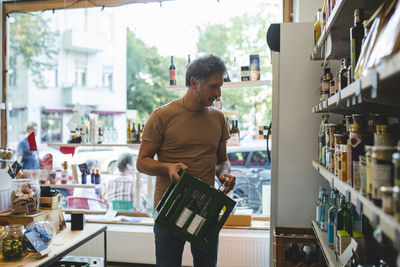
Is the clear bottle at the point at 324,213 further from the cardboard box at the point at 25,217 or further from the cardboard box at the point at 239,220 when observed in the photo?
the cardboard box at the point at 25,217

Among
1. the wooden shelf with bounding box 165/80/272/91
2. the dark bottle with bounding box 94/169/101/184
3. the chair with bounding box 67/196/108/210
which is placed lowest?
the chair with bounding box 67/196/108/210

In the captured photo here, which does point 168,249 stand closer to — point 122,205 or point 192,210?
point 192,210

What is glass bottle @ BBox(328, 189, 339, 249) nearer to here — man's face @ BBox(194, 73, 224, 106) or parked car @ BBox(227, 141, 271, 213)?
man's face @ BBox(194, 73, 224, 106)

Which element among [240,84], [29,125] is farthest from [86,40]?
[240,84]

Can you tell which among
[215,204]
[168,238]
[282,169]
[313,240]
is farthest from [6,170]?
[313,240]

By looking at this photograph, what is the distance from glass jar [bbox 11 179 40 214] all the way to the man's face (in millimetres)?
1358

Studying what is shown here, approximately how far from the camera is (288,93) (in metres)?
3.12

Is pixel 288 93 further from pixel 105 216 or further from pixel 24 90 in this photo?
pixel 24 90

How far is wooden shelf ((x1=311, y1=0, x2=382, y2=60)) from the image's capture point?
5.47 ft

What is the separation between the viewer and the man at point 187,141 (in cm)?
219

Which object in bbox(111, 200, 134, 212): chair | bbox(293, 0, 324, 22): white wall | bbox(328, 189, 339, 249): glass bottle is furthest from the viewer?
bbox(111, 200, 134, 212): chair

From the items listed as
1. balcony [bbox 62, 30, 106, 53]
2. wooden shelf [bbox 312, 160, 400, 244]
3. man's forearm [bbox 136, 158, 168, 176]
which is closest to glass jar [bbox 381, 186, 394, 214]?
wooden shelf [bbox 312, 160, 400, 244]

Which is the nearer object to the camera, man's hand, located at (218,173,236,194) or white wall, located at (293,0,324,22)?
man's hand, located at (218,173,236,194)

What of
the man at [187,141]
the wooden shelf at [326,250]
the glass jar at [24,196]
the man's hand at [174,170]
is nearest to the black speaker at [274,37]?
the man at [187,141]
